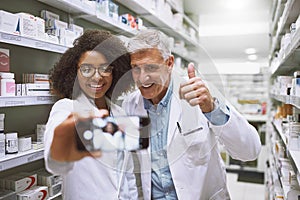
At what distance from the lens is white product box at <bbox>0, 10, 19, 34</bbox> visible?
110 centimetres

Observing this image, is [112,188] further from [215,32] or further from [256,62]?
[256,62]

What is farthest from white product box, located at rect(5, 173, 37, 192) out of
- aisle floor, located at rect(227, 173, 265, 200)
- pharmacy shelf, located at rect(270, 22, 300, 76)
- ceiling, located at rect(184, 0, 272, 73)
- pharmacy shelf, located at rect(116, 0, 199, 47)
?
aisle floor, located at rect(227, 173, 265, 200)

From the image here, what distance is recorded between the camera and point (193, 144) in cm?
103

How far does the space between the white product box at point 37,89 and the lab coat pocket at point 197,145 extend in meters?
0.62

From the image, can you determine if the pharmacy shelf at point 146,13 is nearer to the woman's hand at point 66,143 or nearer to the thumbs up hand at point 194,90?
the thumbs up hand at point 194,90

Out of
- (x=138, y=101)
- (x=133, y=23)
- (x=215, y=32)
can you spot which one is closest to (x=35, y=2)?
(x=133, y=23)

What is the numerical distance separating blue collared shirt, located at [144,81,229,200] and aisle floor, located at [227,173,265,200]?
3081 mm

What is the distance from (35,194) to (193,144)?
750 millimetres

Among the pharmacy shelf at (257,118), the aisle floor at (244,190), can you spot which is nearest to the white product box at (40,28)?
the aisle floor at (244,190)

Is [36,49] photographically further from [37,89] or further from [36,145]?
[36,145]

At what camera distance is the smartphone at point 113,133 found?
677 mm

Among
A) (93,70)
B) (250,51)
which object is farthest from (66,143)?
(250,51)

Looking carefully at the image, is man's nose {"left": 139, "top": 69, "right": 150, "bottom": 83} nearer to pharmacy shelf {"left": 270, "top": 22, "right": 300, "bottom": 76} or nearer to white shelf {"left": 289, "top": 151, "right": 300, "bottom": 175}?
pharmacy shelf {"left": 270, "top": 22, "right": 300, "bottom": 76}

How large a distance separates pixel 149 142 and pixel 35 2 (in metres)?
0.93
